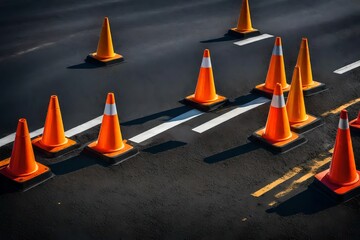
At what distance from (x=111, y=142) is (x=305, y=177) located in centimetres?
249

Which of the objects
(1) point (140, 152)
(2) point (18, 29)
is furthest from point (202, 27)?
(1) point (140, 152)

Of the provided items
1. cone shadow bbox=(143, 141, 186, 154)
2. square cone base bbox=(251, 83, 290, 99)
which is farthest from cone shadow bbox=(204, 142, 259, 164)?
square cone base bbox=(251, 83, 290, 99)

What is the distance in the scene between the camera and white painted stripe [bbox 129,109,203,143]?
9.82 m

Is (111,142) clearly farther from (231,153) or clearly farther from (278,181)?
(278,181)

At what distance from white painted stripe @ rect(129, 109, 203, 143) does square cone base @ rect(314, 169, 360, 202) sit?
2.52 m

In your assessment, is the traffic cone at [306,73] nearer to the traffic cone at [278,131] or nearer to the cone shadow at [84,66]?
the traffic cone at [278,131]

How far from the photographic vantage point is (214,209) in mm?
8016

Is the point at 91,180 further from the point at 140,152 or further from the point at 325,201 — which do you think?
the point at 325,201

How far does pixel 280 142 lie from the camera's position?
9.52m

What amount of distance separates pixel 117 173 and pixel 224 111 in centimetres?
257

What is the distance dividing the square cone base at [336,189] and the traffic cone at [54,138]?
3200 mm

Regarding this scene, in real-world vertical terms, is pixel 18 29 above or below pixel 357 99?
above

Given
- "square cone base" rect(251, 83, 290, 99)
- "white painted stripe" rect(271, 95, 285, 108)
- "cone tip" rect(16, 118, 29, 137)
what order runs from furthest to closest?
"square cone base" rect(251, 83, 290, 99)
"white painted stripe" rect(271, 95, 285, 108)
"cone tip" rect(16, 118, 29, 137)

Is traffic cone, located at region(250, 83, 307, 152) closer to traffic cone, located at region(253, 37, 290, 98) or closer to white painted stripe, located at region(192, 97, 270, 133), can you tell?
white painted stripe, located at region(192, 97, 270, 133)
